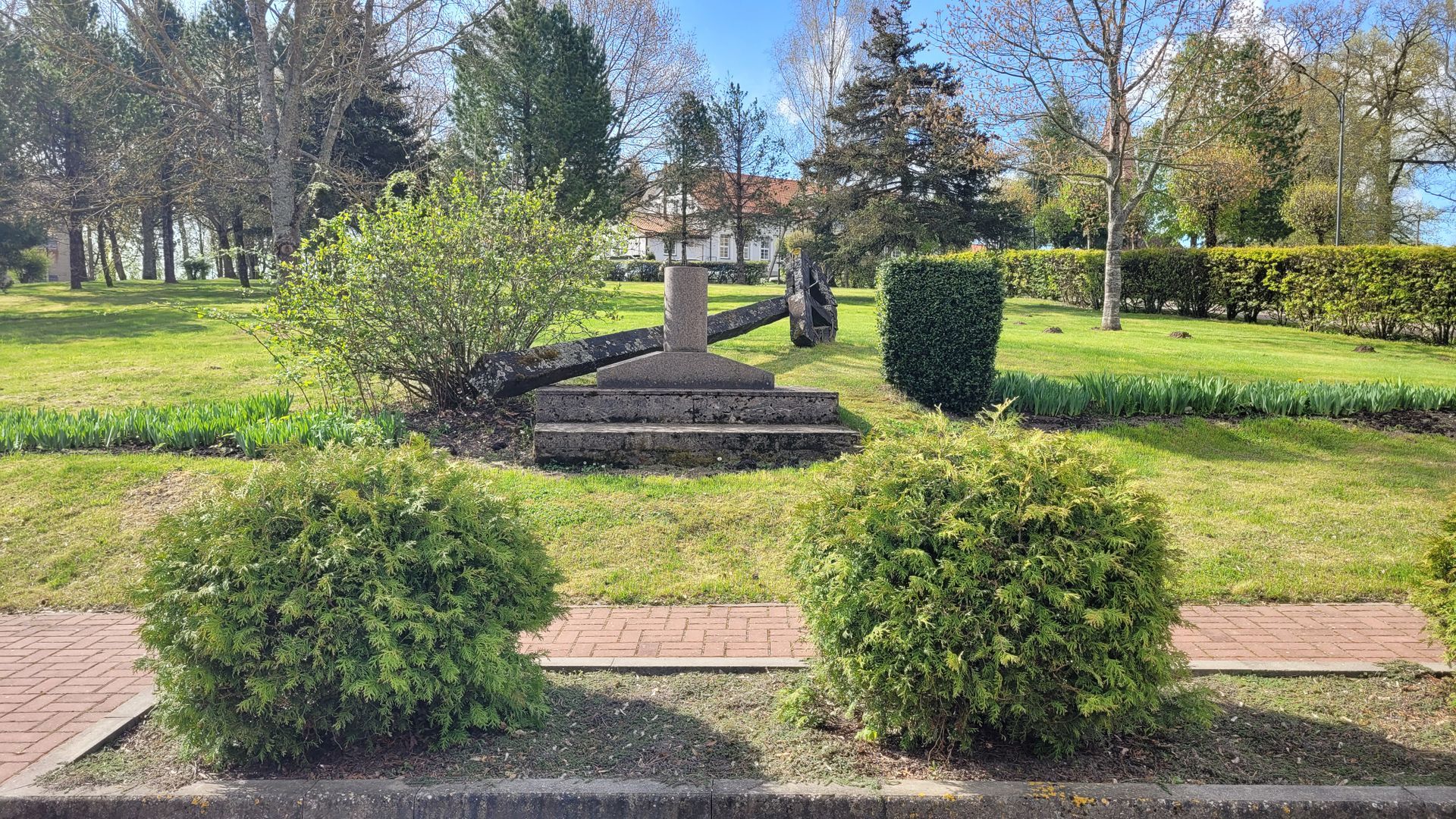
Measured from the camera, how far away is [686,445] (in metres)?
7.98

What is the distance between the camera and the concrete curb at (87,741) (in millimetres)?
3199

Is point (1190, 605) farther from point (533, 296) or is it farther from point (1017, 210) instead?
point (1017, 210)

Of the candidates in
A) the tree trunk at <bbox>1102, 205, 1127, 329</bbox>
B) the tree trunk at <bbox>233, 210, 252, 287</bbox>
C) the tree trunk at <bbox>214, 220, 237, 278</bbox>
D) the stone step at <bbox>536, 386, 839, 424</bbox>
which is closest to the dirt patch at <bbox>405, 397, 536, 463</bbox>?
the stone step at <bbox>536, 386, 839, 424</bbox>

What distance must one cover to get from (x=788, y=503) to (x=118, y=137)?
1297 inches

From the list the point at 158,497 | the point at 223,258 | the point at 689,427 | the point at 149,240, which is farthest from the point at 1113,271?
the point at 149,240

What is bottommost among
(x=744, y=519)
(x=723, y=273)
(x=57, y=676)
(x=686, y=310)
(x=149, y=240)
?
(x=57, y=676)

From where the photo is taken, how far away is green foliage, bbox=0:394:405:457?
7605mm

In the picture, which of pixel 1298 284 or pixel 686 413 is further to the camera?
pixel 1298 284

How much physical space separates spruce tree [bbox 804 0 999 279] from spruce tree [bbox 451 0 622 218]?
7.98 m

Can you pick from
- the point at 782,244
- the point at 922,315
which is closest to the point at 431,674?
the point at 922,315

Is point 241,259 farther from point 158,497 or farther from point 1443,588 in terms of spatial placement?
point 1443,588

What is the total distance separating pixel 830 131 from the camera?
113 feet

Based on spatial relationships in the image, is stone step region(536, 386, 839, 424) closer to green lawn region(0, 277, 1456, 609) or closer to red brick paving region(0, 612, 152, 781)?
green lawn region(0, 277, 1456, 609)

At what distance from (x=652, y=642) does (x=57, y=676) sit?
9.59 feet
